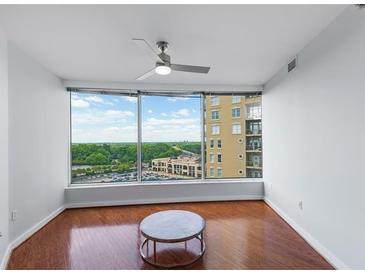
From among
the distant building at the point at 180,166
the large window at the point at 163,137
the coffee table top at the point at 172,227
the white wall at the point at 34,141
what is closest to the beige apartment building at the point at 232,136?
the large window at the point at 163,137

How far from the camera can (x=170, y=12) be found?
1.68 metres

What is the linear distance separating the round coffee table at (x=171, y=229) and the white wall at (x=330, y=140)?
136 centimetres

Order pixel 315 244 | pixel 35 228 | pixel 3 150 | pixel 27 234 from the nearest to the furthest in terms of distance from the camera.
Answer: pixel 3 150 → pixel 315 244 → pixel 27 234 → pixel 35 228

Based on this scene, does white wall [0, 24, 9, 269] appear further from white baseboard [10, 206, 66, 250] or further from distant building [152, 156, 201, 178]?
distant building [152, 156, 201, 178]

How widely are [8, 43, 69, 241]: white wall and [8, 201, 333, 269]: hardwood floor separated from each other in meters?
0.36

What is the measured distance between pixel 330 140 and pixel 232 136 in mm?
2171

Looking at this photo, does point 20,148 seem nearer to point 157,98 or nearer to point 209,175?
point 157,98

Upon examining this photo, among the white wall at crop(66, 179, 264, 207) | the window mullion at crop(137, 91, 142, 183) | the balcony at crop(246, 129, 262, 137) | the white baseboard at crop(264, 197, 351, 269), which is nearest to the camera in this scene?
the white baseboard at crop(264, 197, 351, 269)

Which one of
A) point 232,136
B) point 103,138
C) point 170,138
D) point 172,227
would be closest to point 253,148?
point 232,136

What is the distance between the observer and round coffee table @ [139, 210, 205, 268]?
1917 mm

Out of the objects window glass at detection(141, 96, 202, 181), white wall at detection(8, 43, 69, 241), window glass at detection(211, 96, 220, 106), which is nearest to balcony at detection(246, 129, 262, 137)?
window glass at detection(211, 96, 220, 106)

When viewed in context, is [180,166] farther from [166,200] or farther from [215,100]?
[215,100]

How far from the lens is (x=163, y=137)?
3.97 m
